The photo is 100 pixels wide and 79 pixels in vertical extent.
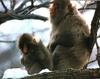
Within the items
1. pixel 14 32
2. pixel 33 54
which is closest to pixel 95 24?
pixel 33 54

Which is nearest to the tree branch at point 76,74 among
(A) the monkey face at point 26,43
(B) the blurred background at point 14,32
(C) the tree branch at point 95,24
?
(C) the tree branch at point 95,24

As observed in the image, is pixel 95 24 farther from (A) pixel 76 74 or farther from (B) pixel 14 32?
(B) pixel 14 32

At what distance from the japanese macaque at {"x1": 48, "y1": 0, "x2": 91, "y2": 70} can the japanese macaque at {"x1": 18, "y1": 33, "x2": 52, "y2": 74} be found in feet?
1.18

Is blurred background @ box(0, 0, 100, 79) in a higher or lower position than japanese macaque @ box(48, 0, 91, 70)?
lower

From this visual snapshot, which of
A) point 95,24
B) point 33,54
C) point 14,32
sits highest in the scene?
point 95,24

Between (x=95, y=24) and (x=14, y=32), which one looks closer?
(x=95, y=24)

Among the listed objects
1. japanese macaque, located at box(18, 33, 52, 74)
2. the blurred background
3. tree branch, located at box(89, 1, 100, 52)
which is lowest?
the blurred background

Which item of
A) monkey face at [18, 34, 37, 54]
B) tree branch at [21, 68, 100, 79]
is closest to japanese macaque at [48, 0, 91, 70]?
monkey face at [18, 34, 37, 54]

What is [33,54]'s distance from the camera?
2.95 m

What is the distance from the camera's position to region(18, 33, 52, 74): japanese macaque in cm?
292

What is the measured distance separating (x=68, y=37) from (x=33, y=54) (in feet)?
1.75

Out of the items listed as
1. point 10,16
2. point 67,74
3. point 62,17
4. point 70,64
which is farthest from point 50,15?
point 67,74

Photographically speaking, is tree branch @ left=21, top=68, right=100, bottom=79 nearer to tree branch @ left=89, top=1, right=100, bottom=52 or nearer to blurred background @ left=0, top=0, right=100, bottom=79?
tree branch @ left=89, top=1, right=100, bottom=52

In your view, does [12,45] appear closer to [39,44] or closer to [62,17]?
[62,17]
